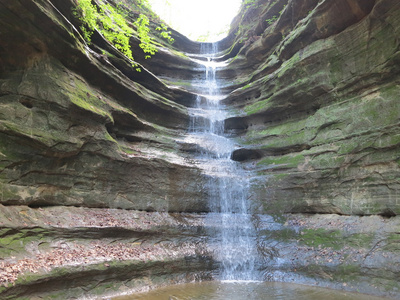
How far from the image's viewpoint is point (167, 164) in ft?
37.8

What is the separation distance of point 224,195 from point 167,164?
3.28m

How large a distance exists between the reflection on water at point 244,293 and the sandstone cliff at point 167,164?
0.60 m

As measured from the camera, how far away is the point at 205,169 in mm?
12562

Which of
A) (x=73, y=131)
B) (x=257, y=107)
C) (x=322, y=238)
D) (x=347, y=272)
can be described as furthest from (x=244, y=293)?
(x=257, y=107)

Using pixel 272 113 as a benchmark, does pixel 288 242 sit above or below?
below

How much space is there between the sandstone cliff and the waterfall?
53cm

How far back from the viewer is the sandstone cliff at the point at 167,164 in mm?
6973

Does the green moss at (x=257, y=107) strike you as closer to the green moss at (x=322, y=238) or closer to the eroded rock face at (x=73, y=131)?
the eroded rock face at (x=73, y=131)

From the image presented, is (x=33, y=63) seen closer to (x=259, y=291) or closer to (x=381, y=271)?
(x=259, y=291)

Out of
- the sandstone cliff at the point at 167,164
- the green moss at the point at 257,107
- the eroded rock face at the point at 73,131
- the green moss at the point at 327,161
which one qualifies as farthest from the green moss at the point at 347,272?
the green moss at the point at 257,107

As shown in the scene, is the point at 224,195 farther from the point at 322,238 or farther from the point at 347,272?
the point at 347,272

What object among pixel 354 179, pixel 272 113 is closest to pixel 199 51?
pixel 272 113

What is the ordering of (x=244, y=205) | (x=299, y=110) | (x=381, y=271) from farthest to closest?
(x=299, y=110)
(x=244, y=205)
(x=381, y=271)

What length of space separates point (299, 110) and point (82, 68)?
34.4ft
